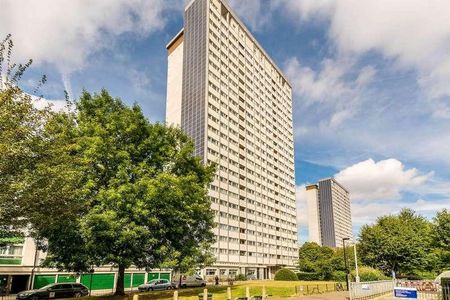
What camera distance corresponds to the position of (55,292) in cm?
3375

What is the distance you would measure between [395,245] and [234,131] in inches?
1794

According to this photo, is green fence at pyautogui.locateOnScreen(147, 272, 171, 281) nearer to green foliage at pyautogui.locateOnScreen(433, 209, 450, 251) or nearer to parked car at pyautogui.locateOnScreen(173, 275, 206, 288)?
parked car at pyautogui.locateOnScreen(173, 275, 206, 288)

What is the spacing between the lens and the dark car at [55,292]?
31.6m

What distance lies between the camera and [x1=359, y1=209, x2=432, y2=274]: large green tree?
179 ft

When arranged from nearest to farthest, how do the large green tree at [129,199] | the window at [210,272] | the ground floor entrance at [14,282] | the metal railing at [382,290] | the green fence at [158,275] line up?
the large green tree at [129,199] < the metal railing at [382,290] < the ground floor entrance at [14,282] < the green fence at [158,275] < the window at [210,272]

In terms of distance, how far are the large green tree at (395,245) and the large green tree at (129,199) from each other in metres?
35.1

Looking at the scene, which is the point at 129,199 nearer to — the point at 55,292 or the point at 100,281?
the point at 55,292

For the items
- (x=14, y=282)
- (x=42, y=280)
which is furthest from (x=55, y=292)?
(x=14, y=282)

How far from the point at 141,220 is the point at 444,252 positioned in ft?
157

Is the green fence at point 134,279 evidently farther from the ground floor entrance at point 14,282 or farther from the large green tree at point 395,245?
the large green tree at point 395,245

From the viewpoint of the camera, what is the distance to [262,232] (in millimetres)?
92062

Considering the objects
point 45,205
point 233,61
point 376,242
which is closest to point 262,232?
point 376,242

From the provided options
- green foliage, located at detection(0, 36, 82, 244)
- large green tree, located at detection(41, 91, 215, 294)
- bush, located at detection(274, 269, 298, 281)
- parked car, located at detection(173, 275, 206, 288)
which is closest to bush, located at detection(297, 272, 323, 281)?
bush, located at detection(274, 269, 298, 281)

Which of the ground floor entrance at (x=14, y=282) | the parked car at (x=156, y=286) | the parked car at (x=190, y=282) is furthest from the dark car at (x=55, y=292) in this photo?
the parked car at (x=190, y=282)
